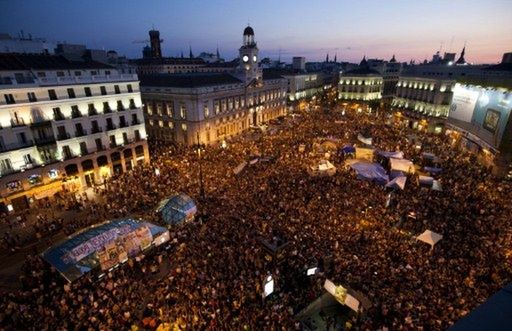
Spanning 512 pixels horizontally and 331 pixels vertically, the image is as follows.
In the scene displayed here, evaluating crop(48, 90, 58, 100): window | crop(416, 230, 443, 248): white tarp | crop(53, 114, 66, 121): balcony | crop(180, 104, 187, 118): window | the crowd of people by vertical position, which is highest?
crop(48, 90, 58, 100): window

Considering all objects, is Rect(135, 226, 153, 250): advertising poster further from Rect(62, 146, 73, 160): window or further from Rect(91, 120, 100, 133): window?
Rect(91, 120, 100, 133): window

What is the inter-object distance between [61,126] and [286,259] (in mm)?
26736

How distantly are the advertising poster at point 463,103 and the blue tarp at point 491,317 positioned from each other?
47574 millimetres

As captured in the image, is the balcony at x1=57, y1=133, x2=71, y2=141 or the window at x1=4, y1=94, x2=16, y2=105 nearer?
the window at x1=4, y1=94, x2=16, y2=105

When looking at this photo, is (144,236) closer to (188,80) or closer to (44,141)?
(44,141)

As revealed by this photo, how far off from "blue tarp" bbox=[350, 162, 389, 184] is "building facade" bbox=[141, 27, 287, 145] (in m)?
27.0

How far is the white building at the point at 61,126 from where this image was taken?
25.8m

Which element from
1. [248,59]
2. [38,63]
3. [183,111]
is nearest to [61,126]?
[38,63]

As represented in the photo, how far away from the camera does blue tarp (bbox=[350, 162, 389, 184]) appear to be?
92.7 ft

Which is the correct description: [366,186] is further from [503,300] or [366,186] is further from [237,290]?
[503,300]

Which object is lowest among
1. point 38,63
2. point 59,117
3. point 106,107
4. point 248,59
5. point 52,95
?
point 59,117

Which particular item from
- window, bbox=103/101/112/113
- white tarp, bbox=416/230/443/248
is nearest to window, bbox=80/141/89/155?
window, bbox=103/101/112/113

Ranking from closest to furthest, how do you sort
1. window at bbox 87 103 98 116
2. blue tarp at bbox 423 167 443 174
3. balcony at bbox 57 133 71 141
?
balcony at bbox 57 133 71 141, blue tarp at bbox 423 167 443 174, window at bbox 87 103 98 116

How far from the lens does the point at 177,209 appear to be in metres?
22.6
